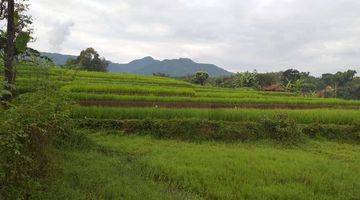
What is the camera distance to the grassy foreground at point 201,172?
348 inches

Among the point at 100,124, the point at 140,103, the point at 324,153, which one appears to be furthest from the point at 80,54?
the point at 324,153

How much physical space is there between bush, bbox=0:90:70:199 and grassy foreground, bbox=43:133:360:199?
512mm

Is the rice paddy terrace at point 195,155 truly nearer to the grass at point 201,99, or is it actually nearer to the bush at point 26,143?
the grass at point 201,99

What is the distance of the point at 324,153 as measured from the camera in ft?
47.1

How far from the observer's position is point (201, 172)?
10516 millimetres

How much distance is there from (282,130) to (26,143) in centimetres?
1027

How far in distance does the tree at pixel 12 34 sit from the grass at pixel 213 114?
3.13m

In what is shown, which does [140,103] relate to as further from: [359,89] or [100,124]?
[359,89]

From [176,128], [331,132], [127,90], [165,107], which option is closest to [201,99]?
[165,107]

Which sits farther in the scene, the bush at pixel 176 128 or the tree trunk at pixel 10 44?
the bush at pixel 176 128

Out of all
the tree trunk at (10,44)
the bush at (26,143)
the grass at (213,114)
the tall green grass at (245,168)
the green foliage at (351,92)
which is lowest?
the green foliage at (351,92)

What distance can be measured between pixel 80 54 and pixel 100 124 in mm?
43935

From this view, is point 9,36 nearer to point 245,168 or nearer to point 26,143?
point 26,143

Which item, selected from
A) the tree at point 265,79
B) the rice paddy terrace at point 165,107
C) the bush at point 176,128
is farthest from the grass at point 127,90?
the tree at point 265,79
